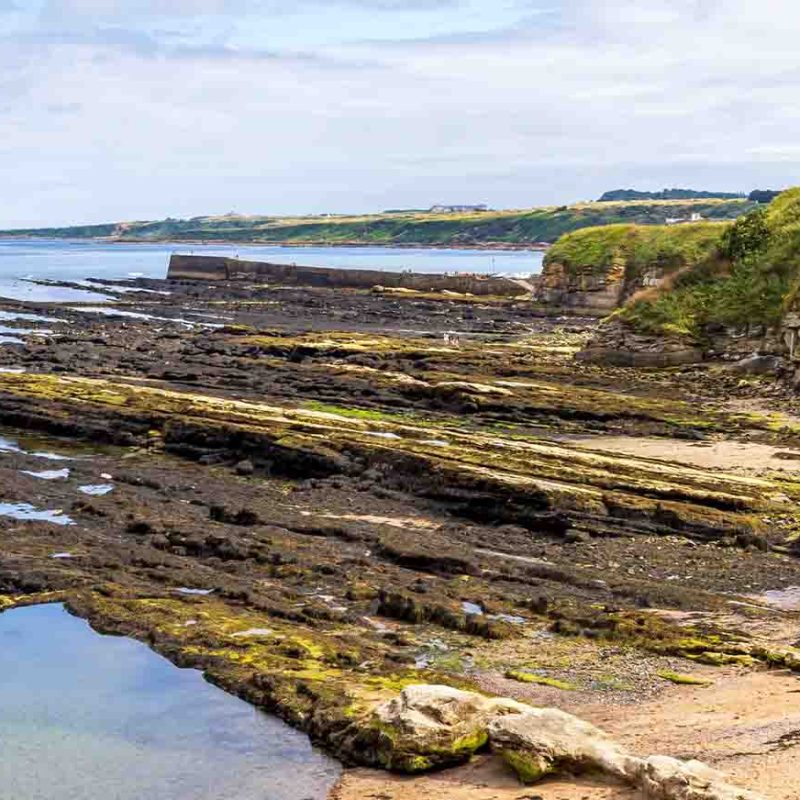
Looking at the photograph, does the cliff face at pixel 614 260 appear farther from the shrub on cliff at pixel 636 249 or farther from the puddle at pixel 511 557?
the puddle at pixel 511 557

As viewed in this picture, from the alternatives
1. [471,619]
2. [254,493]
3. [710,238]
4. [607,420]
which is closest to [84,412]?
[254,493]

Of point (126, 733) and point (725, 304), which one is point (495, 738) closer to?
point (126, 733)

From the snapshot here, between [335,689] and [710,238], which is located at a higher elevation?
[710,238]

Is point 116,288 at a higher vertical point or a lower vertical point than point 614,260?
lower

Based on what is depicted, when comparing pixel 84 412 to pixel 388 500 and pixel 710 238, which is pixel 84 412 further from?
pixel 710 238

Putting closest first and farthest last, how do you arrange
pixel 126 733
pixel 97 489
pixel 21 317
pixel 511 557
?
pixel 126 733, pixel 511 557, pixel 97 489, pixel 21 317

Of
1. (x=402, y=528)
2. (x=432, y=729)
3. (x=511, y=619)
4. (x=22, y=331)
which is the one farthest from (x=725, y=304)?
(x=432, y=729)

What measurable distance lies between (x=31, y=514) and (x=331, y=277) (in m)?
88.5

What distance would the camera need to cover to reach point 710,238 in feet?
225

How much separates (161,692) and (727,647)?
946 centimetres

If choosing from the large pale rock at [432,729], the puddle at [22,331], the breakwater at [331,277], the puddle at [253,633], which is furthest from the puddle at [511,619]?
the breakwater at [331,277]

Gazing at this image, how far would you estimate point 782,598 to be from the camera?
2405 centimetres

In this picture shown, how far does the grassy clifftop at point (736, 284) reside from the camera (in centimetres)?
5462

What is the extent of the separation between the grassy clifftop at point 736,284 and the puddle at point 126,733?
125 ft
